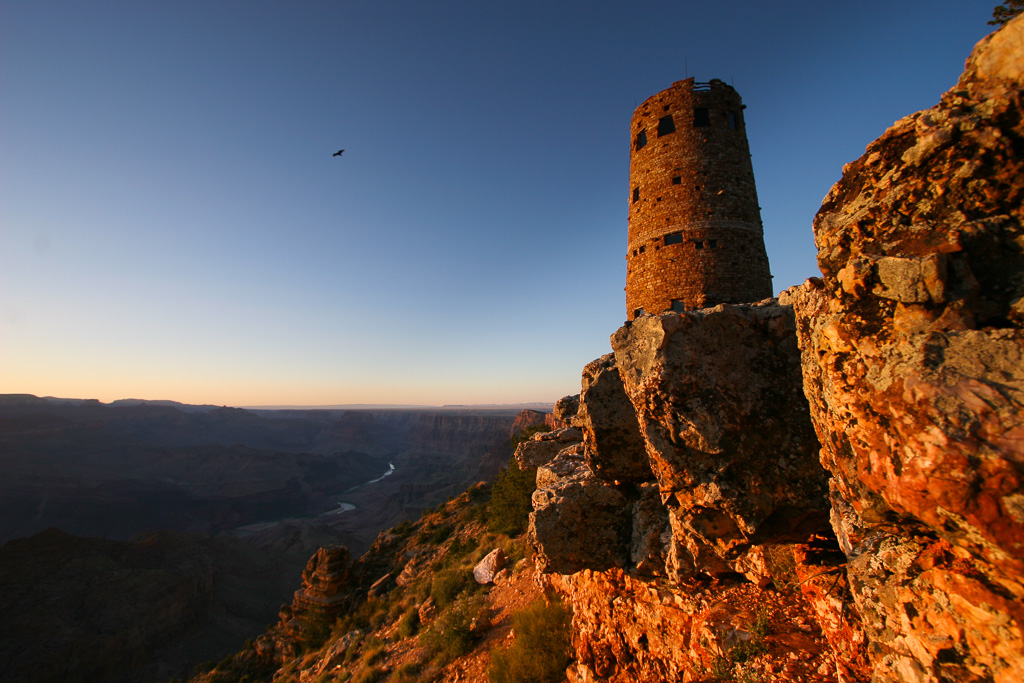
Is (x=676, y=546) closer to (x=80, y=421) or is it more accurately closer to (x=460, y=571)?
(x=460, y=571)

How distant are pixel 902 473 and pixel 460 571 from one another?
12.1m

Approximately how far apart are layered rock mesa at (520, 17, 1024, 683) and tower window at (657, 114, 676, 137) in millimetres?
11133

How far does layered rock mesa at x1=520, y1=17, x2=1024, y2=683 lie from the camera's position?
1963mm

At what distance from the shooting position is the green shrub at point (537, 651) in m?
5.73

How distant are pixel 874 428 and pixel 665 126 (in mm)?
13148

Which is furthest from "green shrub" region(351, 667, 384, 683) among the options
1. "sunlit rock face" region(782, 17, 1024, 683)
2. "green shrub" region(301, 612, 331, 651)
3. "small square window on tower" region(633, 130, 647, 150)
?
"small square window on tower" region(633, 130, 647, 150)

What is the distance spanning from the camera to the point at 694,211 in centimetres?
1188

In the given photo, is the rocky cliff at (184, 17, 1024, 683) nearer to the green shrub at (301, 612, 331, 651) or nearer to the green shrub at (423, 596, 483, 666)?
the green shrub at (423, 596, 483, 666)

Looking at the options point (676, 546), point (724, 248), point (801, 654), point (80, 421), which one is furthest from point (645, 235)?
point (80, 421)

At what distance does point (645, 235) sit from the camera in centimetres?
1260

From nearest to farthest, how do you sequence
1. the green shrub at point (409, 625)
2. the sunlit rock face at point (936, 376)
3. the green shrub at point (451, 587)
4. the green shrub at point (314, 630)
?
the sunlit rock face at point (936, 376) < the green shrub at point (451, 587) < the green shrub at point (409, 625) < the green shrub at point (314, 630)

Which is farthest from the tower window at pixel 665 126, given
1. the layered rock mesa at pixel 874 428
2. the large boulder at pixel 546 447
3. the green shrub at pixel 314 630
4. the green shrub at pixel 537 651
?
the green shrub at pixel 314 630

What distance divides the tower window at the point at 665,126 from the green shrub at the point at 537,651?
43.2 ft

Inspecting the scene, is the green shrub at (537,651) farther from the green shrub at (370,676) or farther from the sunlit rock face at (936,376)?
the sunlit rock face at (936,376)
